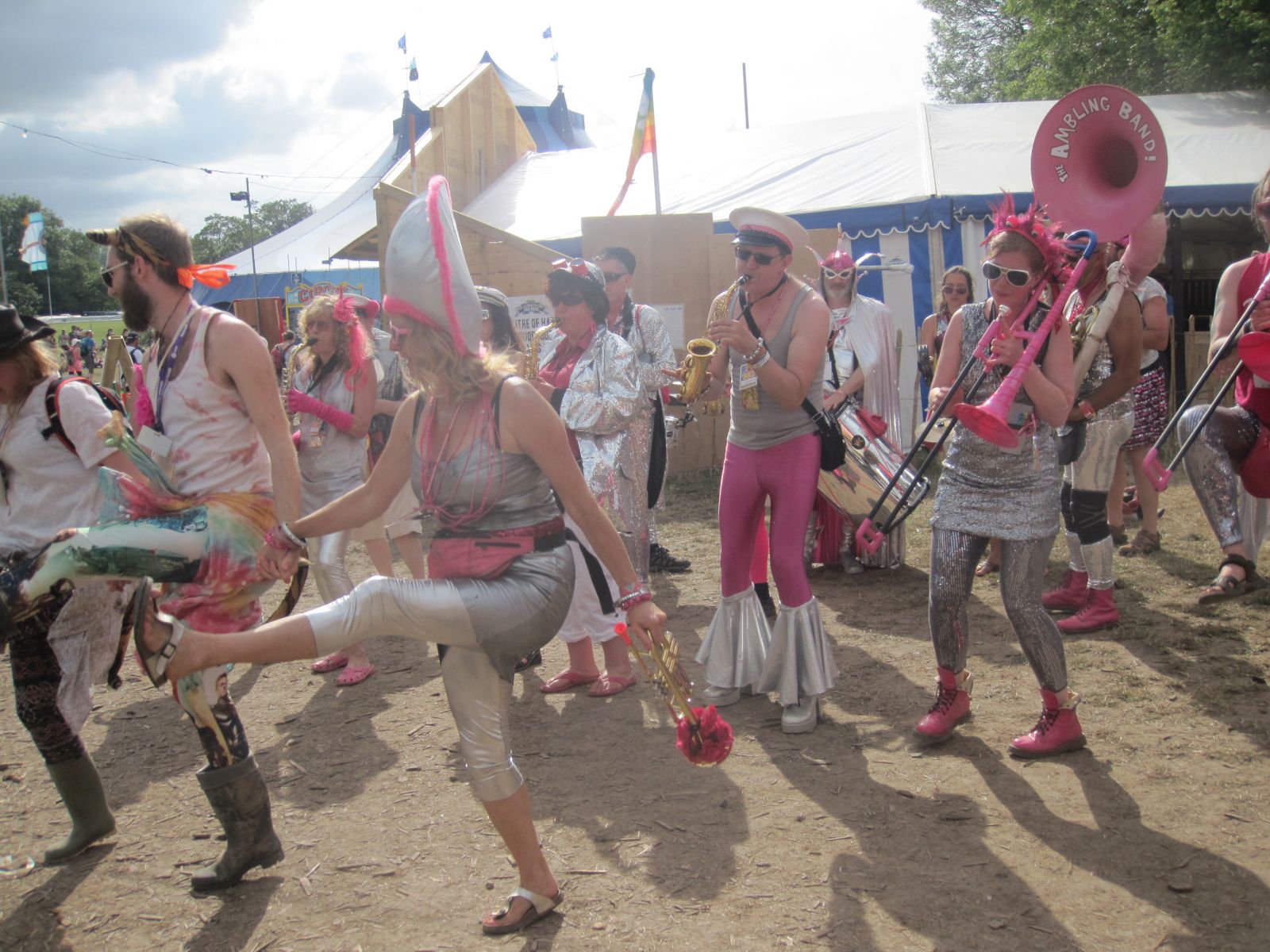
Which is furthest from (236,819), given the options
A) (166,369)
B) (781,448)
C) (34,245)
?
(34,245)

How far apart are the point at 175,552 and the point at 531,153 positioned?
1745 centimetres

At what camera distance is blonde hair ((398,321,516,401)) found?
2.71 m

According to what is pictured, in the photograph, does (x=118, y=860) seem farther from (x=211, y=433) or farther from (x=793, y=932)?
(x=793, y=932)

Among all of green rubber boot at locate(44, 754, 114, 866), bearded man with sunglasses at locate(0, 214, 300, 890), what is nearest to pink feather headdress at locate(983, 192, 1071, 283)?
bearded man with sunglasses at locate(0, 214, 300, 890)

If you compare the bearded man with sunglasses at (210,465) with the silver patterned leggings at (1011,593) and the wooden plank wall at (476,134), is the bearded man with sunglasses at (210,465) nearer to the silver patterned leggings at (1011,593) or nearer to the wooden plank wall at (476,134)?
the silver patterned leggings at (1011,593)

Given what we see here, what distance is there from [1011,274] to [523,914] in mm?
2551

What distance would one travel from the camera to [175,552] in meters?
2.85

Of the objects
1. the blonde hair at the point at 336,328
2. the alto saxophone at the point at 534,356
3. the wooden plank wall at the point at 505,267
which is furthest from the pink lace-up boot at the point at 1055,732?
the wooden plank wall at the point at 505,267

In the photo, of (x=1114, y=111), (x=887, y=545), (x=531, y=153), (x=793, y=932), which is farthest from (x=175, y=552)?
(x=531, y=153)

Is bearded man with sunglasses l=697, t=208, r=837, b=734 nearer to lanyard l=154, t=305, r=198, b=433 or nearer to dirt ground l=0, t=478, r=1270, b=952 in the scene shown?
dirt ground l=0, t=478, r=1270, b=952

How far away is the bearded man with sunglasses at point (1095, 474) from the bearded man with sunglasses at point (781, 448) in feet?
4.23

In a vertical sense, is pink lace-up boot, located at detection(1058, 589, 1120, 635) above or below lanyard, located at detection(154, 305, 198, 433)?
below

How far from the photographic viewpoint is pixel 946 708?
13.1 feet

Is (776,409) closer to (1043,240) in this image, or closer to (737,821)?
(1043,240)
